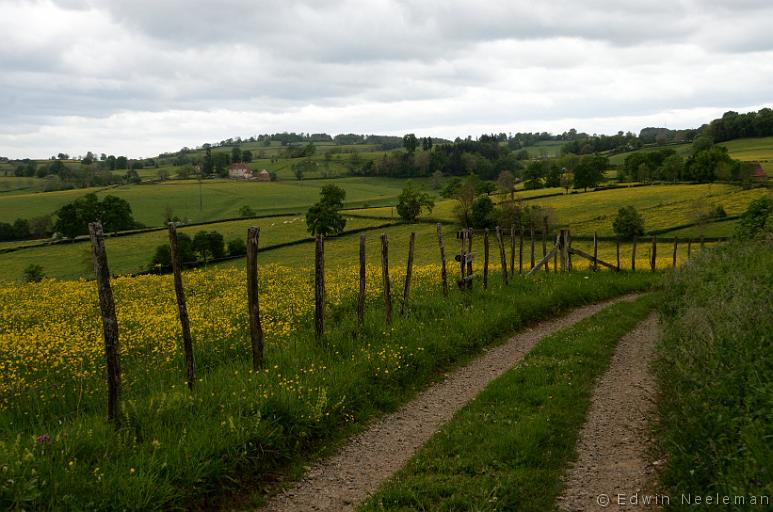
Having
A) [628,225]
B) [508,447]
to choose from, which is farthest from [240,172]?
[508,447]

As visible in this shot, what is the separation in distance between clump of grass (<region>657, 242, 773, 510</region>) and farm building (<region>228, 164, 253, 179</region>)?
164 metres

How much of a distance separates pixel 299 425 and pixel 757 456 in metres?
6.03

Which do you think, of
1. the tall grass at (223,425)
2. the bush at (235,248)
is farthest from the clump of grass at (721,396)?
the bush at (235,248)

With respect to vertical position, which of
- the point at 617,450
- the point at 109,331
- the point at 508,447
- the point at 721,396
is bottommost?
the point at 617,450

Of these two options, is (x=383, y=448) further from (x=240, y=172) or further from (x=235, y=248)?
(x=240, y=172)

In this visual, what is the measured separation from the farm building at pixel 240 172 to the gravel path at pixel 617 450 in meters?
163

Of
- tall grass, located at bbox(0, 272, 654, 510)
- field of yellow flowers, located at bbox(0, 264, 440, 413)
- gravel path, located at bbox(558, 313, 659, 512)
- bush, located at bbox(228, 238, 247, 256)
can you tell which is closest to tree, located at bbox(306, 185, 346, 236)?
bush, located at bbox(228, 238, 247, 256)

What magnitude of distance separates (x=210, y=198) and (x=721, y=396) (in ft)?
412

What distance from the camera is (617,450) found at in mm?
8312

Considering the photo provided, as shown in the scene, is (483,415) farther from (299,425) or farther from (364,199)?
(364,199)

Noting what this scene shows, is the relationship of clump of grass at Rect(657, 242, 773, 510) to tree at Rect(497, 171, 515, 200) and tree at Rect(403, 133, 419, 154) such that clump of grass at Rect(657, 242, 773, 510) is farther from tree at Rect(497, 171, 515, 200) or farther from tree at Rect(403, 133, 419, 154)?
tree at Rect(403, 133, 419, 154)

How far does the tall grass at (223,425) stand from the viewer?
6250mm

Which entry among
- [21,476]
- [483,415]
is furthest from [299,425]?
[21,476]

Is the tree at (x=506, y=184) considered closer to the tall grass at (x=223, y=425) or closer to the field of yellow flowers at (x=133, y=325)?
the field of yellow flowers at (x=133, y=325)
